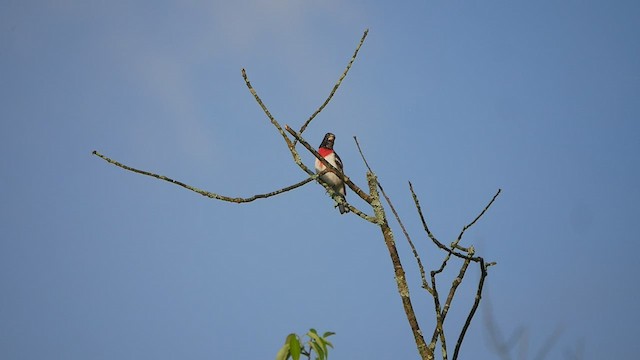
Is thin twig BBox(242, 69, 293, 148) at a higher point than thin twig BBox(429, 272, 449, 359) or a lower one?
higher

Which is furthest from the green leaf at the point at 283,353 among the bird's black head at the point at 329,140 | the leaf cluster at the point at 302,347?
the bird's black head at the point at 329,140

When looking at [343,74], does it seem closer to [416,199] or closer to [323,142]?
[416,199]

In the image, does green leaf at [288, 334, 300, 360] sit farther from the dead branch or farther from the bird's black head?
the bird's black head

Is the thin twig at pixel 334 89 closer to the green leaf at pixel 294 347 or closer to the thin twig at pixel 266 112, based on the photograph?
the thin twig at pixel 266 112

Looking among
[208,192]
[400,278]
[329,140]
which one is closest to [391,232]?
[400,278]

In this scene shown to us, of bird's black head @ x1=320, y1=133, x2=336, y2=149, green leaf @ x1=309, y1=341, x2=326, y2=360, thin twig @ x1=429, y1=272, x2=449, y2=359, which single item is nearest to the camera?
thin twig @ x1=429, y1=272, x2=449, y2=359

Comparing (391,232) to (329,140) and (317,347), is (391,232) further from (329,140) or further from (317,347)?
(329,140)

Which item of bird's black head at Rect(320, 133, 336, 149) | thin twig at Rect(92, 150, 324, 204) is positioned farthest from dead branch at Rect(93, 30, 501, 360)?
bird's black head at Rect(320, 133, 336, 149)

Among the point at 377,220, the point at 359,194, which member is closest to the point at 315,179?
the point at 359,194

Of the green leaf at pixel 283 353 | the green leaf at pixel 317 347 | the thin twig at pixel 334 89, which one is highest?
the thin twig at pixel 334 89

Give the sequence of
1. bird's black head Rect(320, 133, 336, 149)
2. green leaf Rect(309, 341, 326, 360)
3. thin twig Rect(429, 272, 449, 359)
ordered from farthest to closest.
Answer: bird's black head Rect(320, 133, 336, 149)
green leaf Rect(309, 341, 326, 360)
thin twig Rect(429, 272, 449, 359)

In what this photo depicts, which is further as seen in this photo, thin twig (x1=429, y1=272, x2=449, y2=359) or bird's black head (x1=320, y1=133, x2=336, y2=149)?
bird's black head (x1=320, y1=133, x2=336, y2=149)

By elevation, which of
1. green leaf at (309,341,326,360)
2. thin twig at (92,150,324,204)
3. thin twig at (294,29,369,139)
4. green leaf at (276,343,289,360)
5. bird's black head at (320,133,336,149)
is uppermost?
bird's black head at (320,133,336,149)

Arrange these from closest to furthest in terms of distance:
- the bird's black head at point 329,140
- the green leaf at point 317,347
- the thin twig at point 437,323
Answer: the thin twig at point 437,323
the green leaf at point 317,347
the bird's black head at point 329,140
